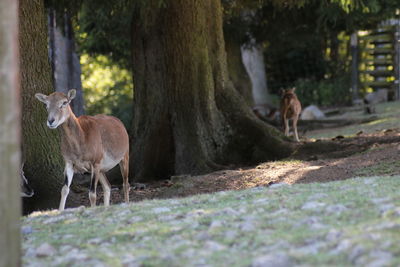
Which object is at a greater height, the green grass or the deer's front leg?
the deer's front leg

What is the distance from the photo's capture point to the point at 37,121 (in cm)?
1160

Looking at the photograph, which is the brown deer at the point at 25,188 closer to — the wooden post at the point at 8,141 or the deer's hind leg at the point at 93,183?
the deer's hind leg at the point at 93,183

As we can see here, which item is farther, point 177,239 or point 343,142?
point 343,142

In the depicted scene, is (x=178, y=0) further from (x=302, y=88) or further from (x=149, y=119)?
(x=302, y=88)

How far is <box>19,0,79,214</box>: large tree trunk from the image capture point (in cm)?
1137

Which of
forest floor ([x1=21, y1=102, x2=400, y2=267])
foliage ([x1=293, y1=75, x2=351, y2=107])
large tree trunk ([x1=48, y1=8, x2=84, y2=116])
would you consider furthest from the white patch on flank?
foliage ([x1=293, y1=75, x2=351, y2=107])

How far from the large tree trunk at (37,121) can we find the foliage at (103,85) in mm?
23251

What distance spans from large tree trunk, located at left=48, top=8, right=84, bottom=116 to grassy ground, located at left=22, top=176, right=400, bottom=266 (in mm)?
11611

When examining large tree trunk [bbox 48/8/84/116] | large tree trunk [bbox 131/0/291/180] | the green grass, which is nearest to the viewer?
the green grass

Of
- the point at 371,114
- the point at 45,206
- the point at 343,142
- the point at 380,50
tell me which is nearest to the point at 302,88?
the point at 380,50

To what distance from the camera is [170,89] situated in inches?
599

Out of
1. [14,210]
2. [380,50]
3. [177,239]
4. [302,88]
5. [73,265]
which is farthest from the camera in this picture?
[302,88]

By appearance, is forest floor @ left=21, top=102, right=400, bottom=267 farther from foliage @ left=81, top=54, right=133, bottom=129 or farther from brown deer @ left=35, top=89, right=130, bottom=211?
foliage @ left=81, top=54, right=133, bottom=129

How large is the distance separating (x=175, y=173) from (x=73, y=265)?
9.21 metres
